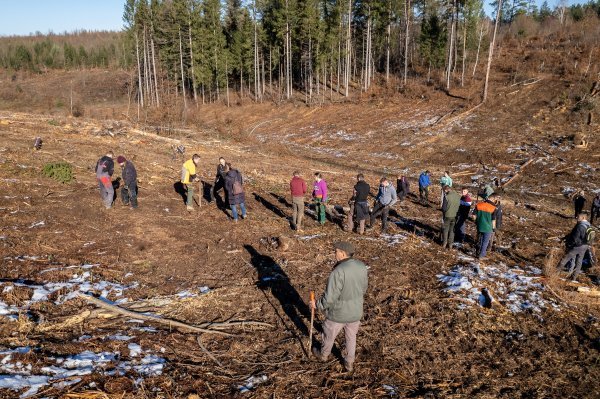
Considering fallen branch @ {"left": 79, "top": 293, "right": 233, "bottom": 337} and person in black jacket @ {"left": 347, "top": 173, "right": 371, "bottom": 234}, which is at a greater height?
person in black jacket @ {"left": 347, "top": 173, "right": 371, "bottom": 234}

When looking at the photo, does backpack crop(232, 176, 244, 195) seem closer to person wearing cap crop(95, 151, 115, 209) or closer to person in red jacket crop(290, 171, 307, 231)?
person in red jacket crop(290, 171, 307, 231)

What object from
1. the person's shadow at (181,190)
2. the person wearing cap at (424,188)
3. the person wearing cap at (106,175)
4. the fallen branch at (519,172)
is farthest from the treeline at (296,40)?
the person wearing cap at (106,175)

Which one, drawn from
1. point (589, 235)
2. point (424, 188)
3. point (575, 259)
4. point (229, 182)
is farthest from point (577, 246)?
point (229, 182)

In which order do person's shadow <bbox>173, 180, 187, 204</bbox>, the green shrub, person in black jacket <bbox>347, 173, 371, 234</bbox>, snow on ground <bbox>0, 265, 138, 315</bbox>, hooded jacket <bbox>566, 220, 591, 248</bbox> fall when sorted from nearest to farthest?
1. snow on ground <bbox>0, 265, 138, 315</bbox>
2. hooded jacket <bbox>566, 220, 591, 248</bbox>
3. person in black jacket <bbox>347, 173, 371, 234</bbox>
4. the green shrub
5. person's shadow <bbox>173, 180, 187, 204</bbox>

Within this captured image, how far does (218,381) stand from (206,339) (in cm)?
110

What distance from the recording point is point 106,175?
11.8m

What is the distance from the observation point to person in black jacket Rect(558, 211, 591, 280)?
8906mm

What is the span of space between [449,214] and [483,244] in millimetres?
1200

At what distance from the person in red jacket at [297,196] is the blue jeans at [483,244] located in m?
5.15

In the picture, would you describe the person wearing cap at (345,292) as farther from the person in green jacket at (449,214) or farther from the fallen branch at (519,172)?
the fallen branch at (519,172)

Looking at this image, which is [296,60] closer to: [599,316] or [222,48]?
[222,48]

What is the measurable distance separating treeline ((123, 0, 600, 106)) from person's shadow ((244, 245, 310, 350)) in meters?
40.4

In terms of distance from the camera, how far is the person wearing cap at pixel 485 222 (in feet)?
31.9

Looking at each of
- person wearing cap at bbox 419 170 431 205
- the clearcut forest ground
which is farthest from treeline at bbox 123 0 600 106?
the clearcut forest ground
